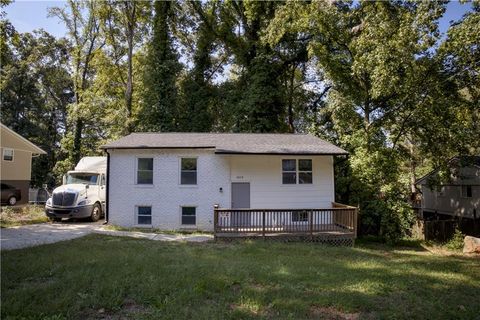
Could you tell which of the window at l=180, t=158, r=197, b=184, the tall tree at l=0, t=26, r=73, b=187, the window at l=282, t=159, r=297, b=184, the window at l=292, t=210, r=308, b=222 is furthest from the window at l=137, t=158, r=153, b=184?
the tall tree at l=0, t=26, r=73, b=187

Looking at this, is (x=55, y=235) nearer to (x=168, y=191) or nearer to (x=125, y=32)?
(x=168, y=191)

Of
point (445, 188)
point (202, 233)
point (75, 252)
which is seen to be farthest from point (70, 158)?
point (445, 188)

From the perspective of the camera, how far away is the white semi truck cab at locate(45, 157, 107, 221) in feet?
49.7

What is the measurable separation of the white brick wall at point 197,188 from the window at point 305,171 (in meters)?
0.32

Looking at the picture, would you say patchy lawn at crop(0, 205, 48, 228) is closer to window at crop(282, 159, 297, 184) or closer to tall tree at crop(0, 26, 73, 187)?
window at crop(282, 159, 297, 184)

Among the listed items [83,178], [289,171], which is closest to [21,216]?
[83,178]

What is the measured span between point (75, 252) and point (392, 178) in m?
12.8

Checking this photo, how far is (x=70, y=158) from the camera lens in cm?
2667

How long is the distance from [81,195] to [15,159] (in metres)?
14.1

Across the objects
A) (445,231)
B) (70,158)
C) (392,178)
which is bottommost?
(445,231)

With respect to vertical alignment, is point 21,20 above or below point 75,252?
above

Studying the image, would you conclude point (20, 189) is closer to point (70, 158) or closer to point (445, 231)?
point (70, 158)

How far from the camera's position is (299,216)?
518 inches

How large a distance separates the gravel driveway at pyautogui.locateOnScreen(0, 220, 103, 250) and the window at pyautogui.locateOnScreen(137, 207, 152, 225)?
164 centimetres
